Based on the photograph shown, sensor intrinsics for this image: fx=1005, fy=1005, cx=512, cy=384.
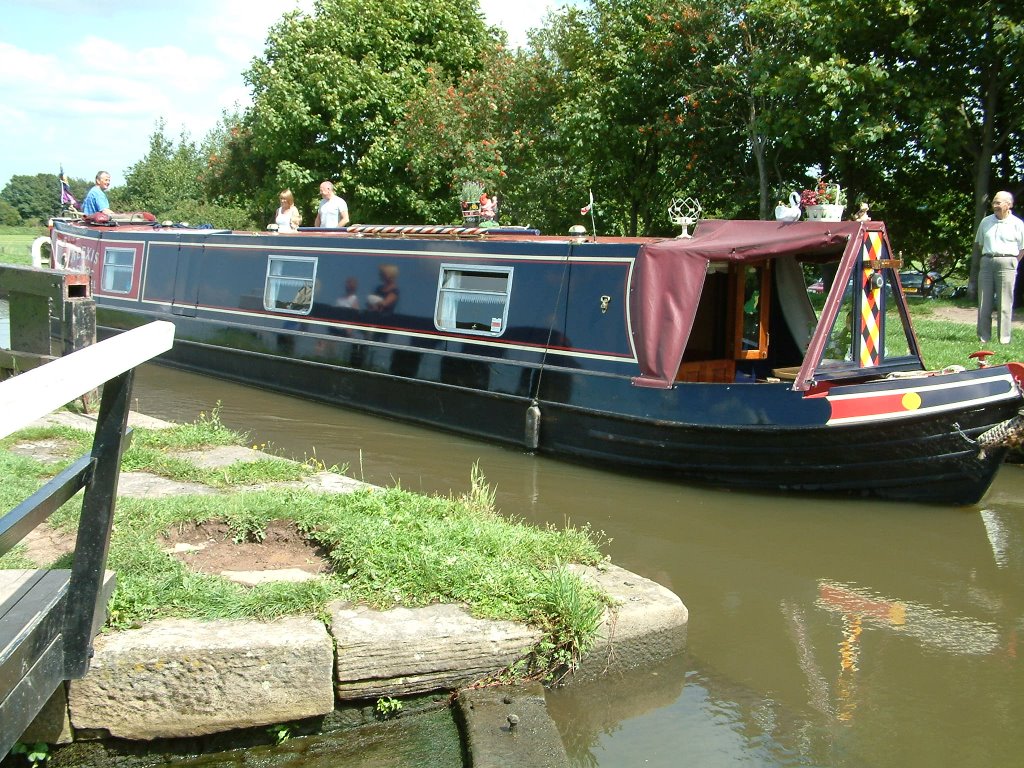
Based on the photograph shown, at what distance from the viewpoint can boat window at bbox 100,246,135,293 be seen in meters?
14.2

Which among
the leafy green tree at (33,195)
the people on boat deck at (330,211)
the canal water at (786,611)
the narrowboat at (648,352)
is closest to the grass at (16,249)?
the people on boat deck at (330,211)

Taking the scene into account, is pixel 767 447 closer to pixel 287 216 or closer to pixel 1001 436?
pixel 1001 436

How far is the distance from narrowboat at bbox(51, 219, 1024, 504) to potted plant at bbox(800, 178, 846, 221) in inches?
11.3

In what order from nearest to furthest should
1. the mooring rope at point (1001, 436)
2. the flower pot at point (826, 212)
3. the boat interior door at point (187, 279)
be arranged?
the mooring rope at point (1001, 436), the flower pot at point (826, 212), the boat interior door at point (187, 279)

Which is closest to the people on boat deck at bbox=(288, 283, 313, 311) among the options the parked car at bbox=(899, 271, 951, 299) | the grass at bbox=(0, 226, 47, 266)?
the grass at bbox=(0, 226, 47, 266)

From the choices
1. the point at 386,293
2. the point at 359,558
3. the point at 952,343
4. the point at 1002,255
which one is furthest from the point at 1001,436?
the point at 386,293

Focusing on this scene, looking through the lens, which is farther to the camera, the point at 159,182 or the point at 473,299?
the point at 159,182

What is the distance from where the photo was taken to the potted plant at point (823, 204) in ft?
25.3

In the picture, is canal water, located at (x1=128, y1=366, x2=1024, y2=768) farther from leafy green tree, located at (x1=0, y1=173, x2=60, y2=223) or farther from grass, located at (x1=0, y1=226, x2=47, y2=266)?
leafy green tree, located at (x1=0, y1=173, x2=60, y2=223)

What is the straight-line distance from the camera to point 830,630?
506cm

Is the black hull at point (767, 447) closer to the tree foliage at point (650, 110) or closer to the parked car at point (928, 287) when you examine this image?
the tree foliage at point (650, 110)

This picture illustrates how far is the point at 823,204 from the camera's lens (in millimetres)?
7848

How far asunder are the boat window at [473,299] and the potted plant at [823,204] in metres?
2.69

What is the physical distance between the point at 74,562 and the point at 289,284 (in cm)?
908
